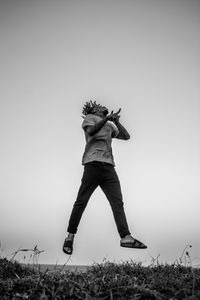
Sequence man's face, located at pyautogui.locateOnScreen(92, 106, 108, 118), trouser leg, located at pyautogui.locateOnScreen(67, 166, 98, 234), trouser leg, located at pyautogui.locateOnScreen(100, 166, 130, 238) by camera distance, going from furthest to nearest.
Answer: man's face, located at pyautogui.locateOnScreen(92, 106, 108, 118)
trouser leg, located at pyautogui.locateOnScreen(67, 166, 98, 234)
trouser leg, located at pyautogui.locateOnScreen(100, 166, 130, 238)

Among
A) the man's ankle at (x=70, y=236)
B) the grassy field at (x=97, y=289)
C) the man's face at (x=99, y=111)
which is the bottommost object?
the grassy field at (x=97, y=289)

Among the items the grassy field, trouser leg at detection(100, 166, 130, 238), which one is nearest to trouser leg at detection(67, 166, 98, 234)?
trouser leg at detection(100, 166, 130, 238)

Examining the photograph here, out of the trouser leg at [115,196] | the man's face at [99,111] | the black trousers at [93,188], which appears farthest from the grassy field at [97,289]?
the man's face at [99,111]

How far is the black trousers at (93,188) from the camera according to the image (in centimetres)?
551

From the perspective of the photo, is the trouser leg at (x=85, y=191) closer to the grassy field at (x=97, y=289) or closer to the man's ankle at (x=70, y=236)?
the man's ankle at (x=70, y=236)

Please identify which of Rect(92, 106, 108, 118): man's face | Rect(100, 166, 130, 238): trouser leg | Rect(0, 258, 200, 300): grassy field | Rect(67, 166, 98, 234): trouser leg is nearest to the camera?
Rect(0, 258, 200, 300): grassy field

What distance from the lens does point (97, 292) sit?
9.71ft

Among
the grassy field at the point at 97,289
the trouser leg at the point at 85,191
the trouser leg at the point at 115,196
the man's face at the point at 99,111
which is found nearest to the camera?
the grassy field at the point at 97,289

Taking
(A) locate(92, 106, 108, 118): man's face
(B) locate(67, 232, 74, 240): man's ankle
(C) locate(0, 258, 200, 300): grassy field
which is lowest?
(C) locate(0, 258, 200, 300): grassy field

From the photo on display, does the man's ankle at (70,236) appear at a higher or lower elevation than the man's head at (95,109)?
lower

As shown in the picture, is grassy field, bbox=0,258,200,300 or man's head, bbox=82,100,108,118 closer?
grassy field, bbox=0,258,200,300

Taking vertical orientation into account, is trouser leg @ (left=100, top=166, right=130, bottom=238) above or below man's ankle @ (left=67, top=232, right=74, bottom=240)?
above

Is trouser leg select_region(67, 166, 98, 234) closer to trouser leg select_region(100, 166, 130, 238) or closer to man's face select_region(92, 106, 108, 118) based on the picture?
trouser leg select_region(100, 166, 130, 238)

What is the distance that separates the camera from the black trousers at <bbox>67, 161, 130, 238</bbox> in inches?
217
